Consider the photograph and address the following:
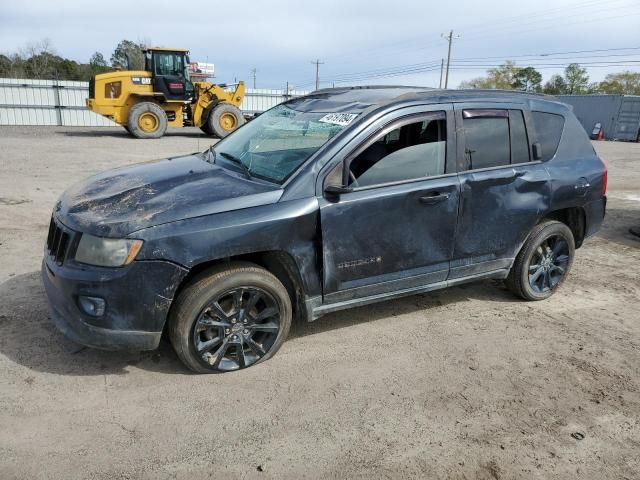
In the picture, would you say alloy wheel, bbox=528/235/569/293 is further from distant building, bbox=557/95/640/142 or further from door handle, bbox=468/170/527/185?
distant building, bbox=557/95/640/142

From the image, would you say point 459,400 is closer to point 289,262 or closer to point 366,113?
point 289,262

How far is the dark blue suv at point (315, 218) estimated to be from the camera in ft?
9.91

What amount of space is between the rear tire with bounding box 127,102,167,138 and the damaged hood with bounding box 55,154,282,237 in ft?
50.2

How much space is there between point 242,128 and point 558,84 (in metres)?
89.5

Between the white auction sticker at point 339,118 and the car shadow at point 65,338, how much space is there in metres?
1.60

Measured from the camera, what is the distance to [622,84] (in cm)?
7969

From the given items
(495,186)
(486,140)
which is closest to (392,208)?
(495,186)

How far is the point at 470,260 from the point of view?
164 inches

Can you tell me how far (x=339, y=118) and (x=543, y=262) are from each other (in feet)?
7.77

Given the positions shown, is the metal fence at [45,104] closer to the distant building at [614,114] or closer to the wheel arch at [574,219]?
the distant building at [614,114]

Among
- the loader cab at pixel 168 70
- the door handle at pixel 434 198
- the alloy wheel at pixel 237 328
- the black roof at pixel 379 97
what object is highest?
the loader cab at pixel 168 70

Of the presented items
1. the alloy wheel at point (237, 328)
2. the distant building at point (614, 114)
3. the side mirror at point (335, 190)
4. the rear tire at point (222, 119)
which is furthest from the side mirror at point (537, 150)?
the distant building at point (614, 114)

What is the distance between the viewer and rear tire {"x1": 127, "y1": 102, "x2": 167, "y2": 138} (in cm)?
1798

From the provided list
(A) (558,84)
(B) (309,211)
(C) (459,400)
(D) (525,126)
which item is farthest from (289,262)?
(A) (558,84)
